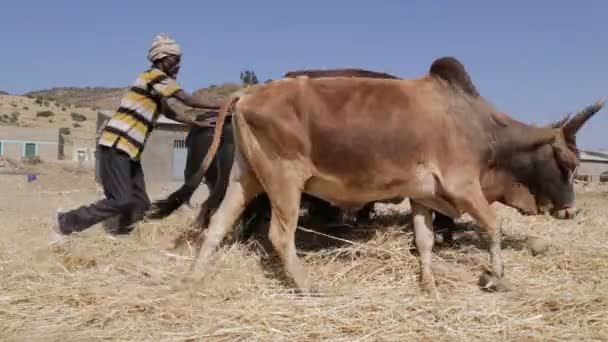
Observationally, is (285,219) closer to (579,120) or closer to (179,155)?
(579,120)

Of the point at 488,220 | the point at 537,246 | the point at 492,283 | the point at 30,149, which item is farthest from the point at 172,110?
the point at 30,149

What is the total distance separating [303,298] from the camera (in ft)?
15.1

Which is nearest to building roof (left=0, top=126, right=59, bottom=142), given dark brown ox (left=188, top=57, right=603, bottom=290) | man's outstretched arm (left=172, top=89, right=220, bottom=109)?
man's outstretched arm (left=172, top=89, right=220, bottom=109)

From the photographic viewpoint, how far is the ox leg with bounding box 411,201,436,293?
194 inches

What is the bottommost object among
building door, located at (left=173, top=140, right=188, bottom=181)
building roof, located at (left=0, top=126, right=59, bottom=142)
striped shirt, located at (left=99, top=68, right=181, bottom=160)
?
building roof, located at (left=0, top=126, right=59, bottom=142)

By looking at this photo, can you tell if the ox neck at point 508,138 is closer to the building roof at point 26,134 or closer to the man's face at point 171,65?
the man's face at point 171,65

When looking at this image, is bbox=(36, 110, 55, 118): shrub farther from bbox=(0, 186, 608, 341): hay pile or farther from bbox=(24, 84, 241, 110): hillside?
bbox=(0, 186, 608, 341): hay pile

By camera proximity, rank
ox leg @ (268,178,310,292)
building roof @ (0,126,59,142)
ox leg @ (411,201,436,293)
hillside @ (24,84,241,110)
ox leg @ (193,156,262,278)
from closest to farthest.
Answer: ox leg @ (411,201,436,293), ox leg @ (268,178,310,292), ox leg @ (193,156,262,278), building roof @ (0,126,59,142), hillside @ (24,84,241,110)

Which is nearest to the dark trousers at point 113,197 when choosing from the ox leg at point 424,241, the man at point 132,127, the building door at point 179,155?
the man at point 132,127

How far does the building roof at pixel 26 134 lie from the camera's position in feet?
116

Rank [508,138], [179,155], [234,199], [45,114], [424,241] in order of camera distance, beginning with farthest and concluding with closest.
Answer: [45,114] → [179,155] → [508,138] → [234,199] → [424,241]

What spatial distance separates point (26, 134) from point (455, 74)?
113 ft

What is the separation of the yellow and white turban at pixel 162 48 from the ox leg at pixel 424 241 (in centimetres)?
244

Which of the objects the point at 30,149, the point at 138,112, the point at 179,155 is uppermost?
the point at 138,112
